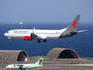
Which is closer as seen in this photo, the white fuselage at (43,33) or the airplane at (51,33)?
the airplane at (51,33)

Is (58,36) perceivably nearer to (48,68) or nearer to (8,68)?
(48,68)

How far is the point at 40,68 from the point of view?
109 meters

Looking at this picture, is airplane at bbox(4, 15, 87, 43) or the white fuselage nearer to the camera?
airplane at bbox(4, 15, 87, 43)

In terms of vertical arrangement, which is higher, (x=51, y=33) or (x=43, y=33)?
(x=43, y=33)

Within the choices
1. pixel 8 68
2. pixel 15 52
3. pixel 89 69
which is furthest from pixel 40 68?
pixel 15 52

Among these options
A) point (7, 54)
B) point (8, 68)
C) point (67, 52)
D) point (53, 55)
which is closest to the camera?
point (8, 68)

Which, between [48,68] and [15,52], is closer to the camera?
[48,68]

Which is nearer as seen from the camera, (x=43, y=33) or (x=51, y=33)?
(x=51, y=33)

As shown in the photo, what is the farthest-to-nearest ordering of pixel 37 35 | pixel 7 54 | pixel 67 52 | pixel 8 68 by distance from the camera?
pixel 67 52 < pixel 7 54 < pixel 37 35 < pixel 8 68

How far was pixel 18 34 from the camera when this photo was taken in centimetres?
11262

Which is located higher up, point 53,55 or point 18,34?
point 18,34

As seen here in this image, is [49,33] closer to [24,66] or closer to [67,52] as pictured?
[24,66]

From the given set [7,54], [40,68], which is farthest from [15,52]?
[40,68]

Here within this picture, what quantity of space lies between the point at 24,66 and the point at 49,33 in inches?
732
